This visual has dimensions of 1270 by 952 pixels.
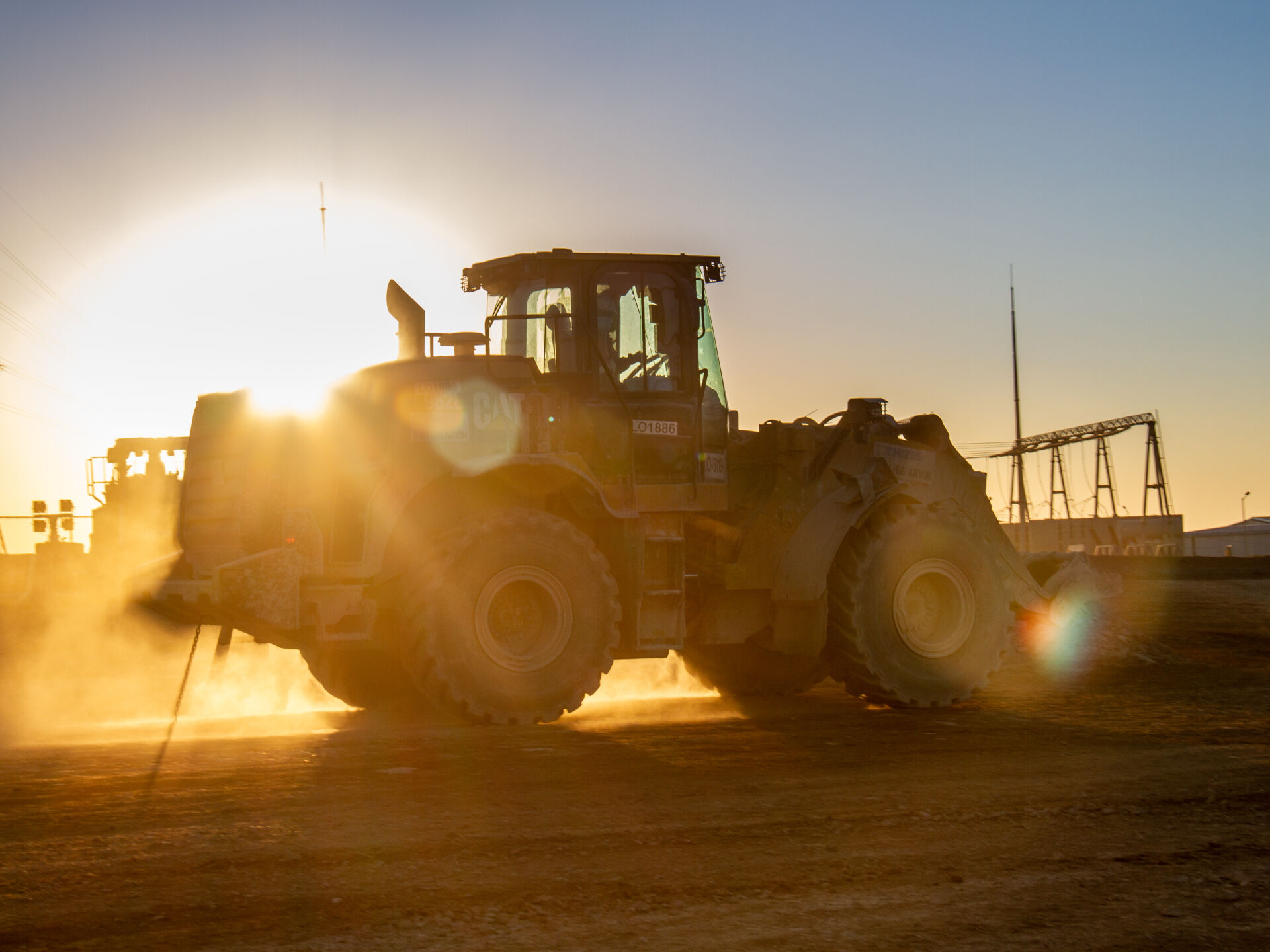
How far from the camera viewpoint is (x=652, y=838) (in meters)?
4.66

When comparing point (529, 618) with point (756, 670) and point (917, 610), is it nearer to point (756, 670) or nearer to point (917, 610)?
point (756, 670)

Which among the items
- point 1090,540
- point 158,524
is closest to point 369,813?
point 158,524

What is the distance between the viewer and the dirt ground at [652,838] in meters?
3.59

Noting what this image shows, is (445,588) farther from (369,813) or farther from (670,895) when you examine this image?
(670,895)

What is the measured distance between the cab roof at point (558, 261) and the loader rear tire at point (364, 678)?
9.96 feet

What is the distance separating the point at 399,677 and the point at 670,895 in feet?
18.1

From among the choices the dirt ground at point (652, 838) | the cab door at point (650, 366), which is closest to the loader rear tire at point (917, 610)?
the dirt ground at point (652, 838)

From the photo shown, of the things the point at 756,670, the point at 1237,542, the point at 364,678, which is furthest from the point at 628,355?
the point at 1237,542

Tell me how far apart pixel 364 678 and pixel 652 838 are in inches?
191

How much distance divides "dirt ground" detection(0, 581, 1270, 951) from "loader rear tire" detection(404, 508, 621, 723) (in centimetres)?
27

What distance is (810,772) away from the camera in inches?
238

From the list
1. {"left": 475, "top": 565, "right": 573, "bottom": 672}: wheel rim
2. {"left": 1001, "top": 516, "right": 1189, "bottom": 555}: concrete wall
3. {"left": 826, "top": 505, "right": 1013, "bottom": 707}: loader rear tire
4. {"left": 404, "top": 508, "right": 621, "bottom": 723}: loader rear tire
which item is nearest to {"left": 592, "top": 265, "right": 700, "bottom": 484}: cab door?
{"left": 404, "top": 508, "right": 621, "bottom": 723}: loader rear tire

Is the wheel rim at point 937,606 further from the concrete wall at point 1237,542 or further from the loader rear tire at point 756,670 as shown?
the concrete wall at point 1237,542

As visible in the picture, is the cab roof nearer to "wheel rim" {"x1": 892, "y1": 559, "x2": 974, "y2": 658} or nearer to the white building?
"wheel rim" {"x1": 892, "y1": 559, "x2": 974, "y2": 658}
